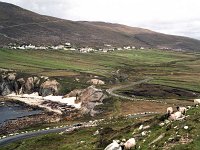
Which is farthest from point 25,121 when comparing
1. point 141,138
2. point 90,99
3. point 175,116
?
point 141,138

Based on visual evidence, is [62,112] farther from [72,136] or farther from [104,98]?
[72,136]

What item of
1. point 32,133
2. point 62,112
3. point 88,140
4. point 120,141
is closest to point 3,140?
point 32,133

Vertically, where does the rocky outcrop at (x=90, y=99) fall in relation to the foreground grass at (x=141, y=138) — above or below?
below

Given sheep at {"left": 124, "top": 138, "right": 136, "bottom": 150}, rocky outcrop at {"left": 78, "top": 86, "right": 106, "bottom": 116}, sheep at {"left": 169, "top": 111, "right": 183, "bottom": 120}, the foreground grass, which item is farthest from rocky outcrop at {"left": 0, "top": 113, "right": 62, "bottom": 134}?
sheep at {"left": 124, "top": 138, "right": 136, "bottom": 150}

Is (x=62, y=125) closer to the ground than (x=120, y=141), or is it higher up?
closer to the ground

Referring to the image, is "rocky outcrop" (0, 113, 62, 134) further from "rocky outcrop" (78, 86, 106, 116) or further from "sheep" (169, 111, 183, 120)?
"sheep" (169, 111, 183, 120)

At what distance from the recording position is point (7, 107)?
192 metres

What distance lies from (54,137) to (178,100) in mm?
91870

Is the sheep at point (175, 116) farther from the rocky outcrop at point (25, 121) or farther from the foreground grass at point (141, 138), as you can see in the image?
the rocky outcrop at point (25, 121)

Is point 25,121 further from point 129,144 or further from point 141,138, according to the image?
point 129,144

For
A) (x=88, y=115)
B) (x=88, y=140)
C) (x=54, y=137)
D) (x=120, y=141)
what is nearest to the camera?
(x=120, y=141)

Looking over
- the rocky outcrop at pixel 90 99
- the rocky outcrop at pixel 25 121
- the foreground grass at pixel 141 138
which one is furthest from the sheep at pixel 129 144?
the rocky outcrop at pixel 90 99

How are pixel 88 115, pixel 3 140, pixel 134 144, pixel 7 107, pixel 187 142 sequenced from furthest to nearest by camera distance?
1. pixel 7 107
2. pixel 88 115
3. pixel 3 140
4. pixel 134 144
5. pixel 187 142

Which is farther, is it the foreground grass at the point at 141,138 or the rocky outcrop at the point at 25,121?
the rocky outcrop at the point at 25,121
